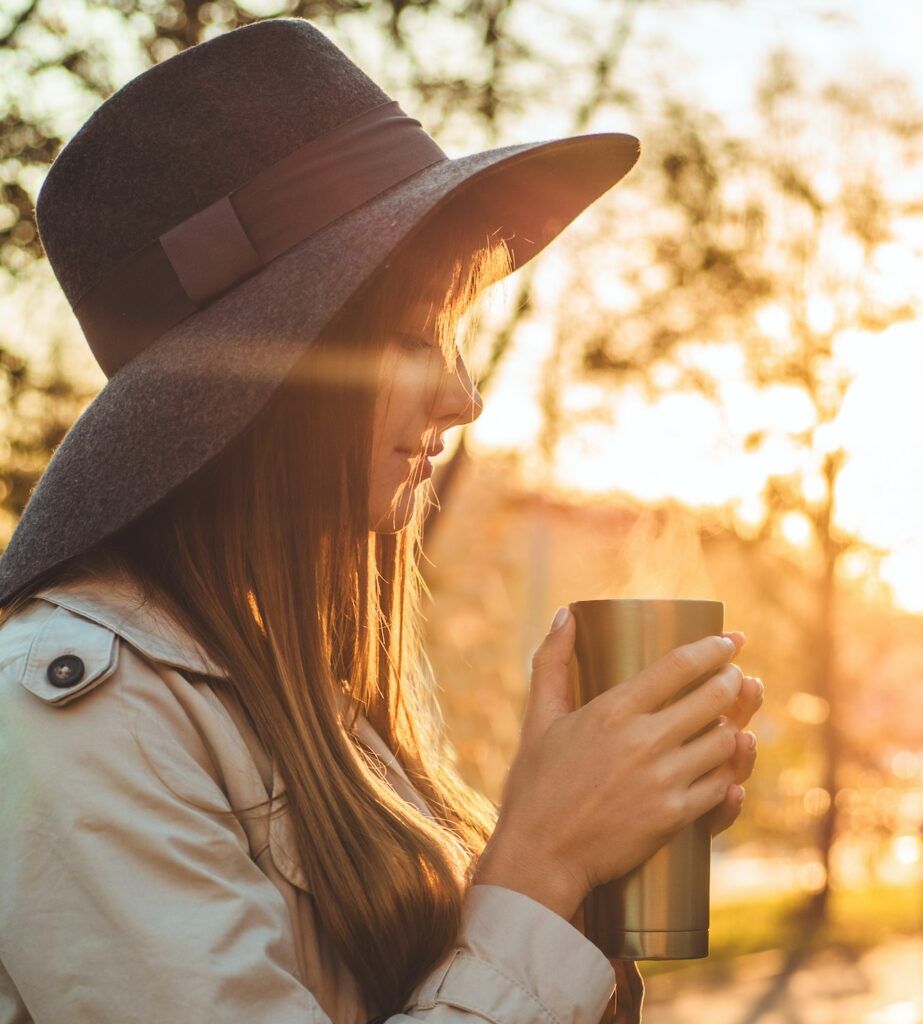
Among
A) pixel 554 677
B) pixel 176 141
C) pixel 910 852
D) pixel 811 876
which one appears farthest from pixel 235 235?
pixel 910 852

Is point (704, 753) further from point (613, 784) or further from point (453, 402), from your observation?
point (453, 402)

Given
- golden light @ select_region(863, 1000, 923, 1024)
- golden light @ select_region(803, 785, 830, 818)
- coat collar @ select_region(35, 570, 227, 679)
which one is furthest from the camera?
golden light @ select_region(803, 785, 830, 818)

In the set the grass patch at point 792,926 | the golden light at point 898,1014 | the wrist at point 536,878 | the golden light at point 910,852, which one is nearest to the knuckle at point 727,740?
the wrist at point 536,878

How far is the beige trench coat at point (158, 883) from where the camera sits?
1.12 m

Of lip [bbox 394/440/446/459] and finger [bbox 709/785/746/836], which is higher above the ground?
lip [bbox 394/440/446/459]

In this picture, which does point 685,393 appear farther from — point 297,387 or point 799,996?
point 297,387

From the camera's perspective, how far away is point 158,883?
1.14m

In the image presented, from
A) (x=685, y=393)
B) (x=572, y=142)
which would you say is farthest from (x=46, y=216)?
(x=685, y=393)

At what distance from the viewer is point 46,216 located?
156cm

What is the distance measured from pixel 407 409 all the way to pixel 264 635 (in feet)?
1.09

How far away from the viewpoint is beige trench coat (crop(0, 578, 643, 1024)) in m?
1.12

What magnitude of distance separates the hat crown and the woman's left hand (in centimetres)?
81

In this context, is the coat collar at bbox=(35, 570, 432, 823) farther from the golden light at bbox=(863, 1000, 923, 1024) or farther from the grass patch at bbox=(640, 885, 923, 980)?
the grass patch at bbox=(640, 885, 923, 980)

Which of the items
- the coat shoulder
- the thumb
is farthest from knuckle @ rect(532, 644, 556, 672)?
the coat shoulder
